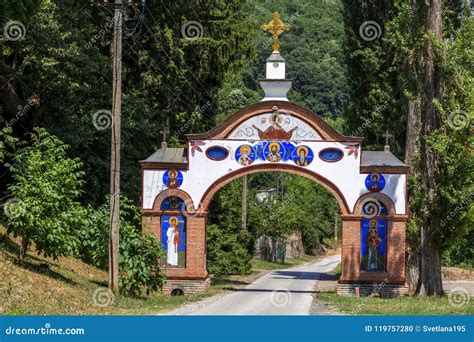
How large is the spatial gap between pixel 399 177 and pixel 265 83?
5735 millimetres

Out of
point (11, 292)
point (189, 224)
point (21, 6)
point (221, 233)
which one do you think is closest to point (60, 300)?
point (11, 292)

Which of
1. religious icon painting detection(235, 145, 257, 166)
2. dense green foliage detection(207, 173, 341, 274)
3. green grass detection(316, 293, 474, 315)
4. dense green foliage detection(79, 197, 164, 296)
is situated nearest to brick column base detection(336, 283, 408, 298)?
green grass detection(316, 293, 474, 315)

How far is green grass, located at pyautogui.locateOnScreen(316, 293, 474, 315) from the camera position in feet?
69.8

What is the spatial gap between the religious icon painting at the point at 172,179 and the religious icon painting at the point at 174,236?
3.62 ft

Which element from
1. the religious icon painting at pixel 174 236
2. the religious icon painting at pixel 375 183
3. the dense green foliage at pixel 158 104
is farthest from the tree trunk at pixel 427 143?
the religious icon painting at pixel 174 236

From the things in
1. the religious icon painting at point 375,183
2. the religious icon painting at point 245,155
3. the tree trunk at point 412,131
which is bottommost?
the religious icon painting at point 375,183

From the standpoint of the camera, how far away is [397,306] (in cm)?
2361

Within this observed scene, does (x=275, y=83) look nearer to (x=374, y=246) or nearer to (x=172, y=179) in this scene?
(x=172, y=179)

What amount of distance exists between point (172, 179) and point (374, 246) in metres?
7.49

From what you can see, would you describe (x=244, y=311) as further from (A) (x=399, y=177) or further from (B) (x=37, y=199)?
(A) (x=399, y=177)

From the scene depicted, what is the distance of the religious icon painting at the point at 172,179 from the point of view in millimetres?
31328

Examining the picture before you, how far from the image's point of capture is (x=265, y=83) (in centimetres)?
3103

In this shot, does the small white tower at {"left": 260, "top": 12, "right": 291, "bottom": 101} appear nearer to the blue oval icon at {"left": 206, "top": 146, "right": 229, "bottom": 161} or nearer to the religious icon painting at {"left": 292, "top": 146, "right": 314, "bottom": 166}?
the religious icon painting at {"left": 292, "top": 146, "right": 314, "bottom": 166}

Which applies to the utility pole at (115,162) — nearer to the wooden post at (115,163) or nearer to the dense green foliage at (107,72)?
the wooden post at (115,163)
